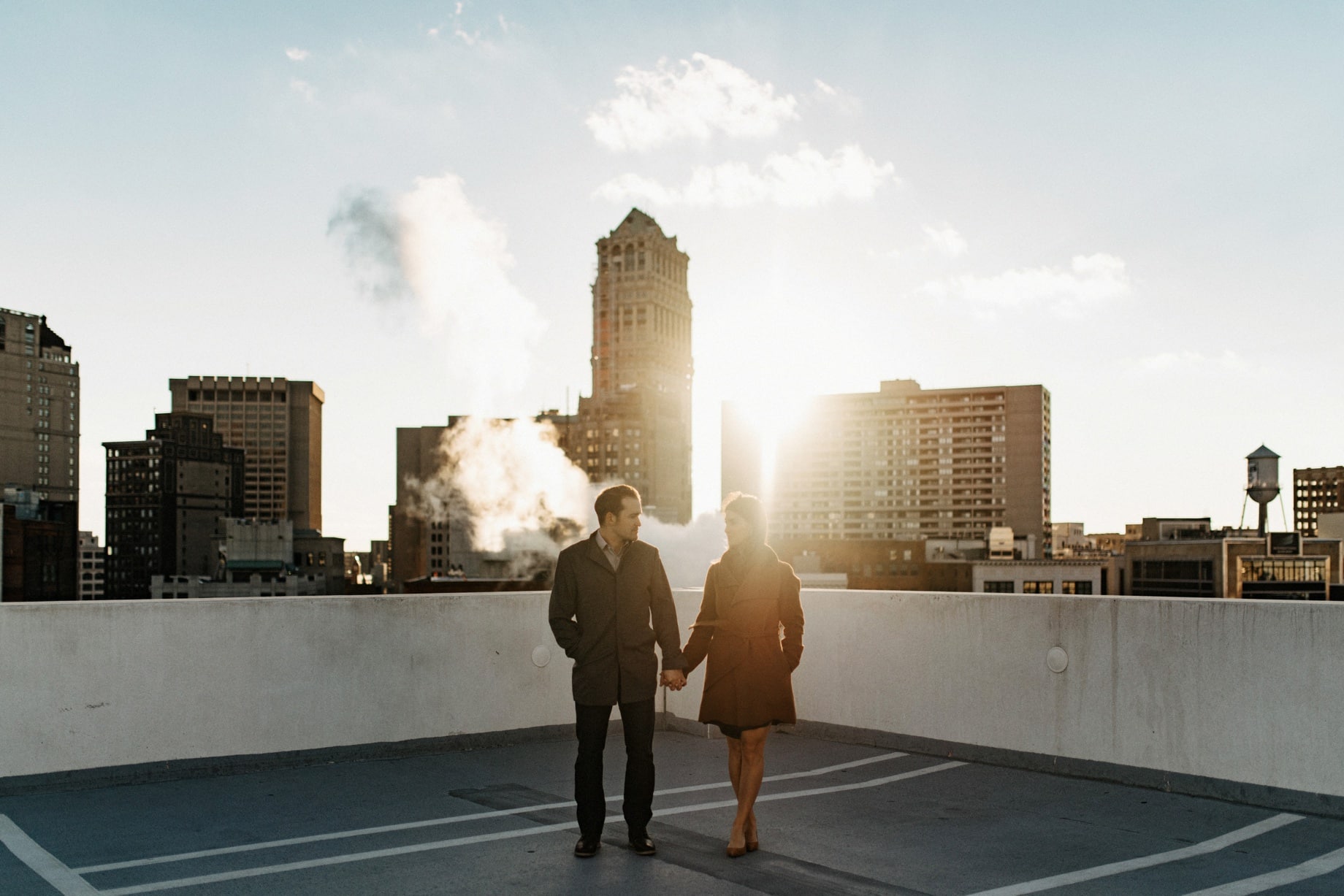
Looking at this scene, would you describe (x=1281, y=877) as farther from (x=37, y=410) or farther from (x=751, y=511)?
(x=37, y=410)

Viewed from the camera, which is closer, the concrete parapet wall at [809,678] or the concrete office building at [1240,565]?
the concrete parapet wall at [809,678]

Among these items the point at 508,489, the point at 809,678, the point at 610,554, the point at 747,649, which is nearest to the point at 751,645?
the point at 747,649

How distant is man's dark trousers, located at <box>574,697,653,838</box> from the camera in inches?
208

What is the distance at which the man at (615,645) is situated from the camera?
17.5 feet

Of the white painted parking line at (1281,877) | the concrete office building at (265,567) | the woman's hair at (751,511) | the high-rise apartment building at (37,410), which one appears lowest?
the concrete office building at (265,567)

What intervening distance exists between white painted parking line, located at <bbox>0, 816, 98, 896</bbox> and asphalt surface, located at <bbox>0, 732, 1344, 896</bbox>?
2 centimetres

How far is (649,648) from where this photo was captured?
5488 mm

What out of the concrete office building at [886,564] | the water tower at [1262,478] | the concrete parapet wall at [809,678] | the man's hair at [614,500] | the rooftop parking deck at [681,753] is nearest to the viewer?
the rooftop parking deck at [681,753]

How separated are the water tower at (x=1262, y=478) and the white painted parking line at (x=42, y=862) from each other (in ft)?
354

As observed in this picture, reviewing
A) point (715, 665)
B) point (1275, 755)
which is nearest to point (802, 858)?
point (715, 665)

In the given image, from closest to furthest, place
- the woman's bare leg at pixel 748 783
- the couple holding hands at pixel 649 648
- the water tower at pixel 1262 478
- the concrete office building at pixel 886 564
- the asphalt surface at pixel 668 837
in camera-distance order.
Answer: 1. the asphalt surface at pixel 668 837
2. the woman's bare leg at pixel 748 783
3. the couple holding hands at pixel 649 648
4. the water tower at pixel 1262 478
5. the concrete office building at pixel 886 564

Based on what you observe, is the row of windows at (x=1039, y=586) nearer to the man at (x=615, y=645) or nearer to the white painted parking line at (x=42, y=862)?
the man at (x=615, y=645)

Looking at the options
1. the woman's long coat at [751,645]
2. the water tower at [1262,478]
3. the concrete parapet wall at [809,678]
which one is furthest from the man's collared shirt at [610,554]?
the water tower at [1262,478]

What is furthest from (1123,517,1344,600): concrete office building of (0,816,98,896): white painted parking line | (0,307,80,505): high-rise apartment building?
(0,307,80,505): high-rise apartment building
